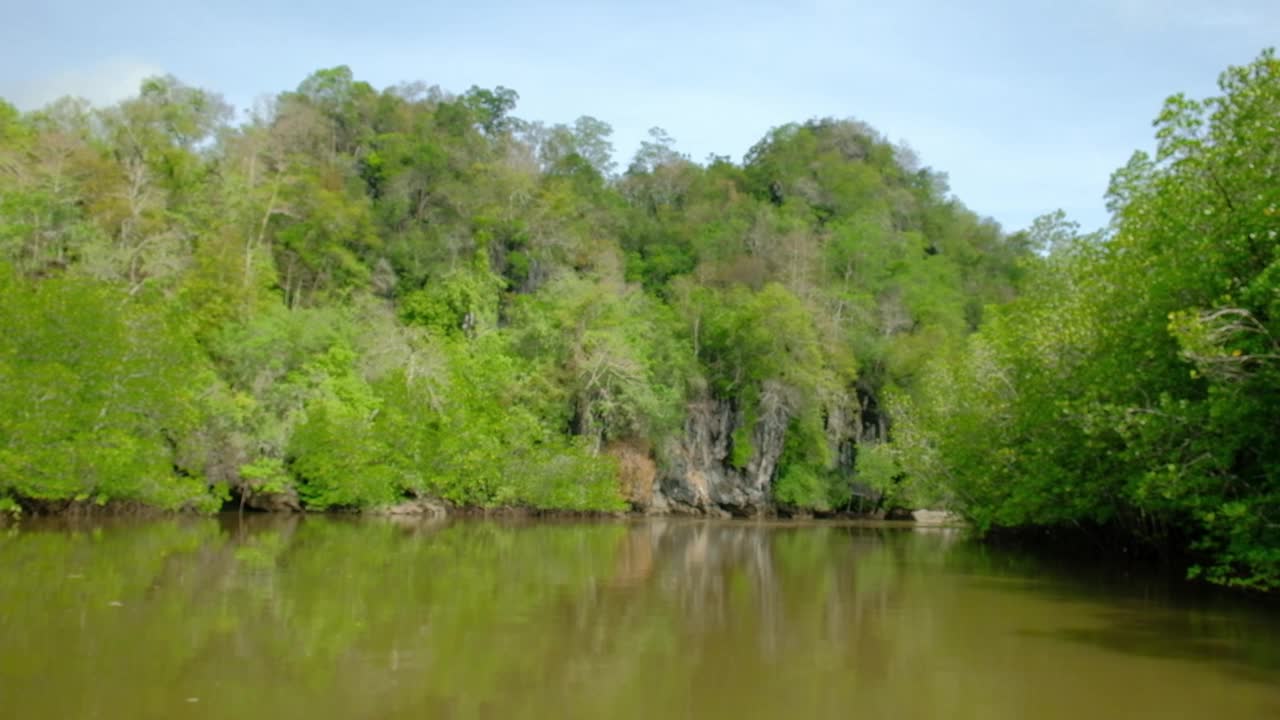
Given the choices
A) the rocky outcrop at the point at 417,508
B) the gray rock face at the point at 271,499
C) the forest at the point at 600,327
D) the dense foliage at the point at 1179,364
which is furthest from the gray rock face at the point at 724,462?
the dense foliage at the point at 1179,364

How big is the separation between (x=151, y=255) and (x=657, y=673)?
33.0 meters

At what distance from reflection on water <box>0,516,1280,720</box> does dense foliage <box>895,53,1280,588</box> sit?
1651 mm

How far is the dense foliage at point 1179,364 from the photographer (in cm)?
1124

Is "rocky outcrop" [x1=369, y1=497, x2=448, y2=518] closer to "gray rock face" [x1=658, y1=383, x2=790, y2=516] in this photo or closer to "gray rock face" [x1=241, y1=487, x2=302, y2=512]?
"gray rock face" [x1=241, y1=487, x2=302, y2=512]

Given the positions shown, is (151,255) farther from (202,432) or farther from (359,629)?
(359,629)

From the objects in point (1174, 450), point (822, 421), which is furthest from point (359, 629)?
point (822, 421)

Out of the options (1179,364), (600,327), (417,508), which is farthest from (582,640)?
(600,327)

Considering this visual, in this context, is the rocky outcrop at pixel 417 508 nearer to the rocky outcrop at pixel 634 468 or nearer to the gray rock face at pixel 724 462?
the rocky outcrop at pixel 634 468

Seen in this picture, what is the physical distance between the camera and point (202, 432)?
27.1 m

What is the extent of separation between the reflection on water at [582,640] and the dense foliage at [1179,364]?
165 centimetres

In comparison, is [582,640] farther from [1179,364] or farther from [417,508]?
[417,508]

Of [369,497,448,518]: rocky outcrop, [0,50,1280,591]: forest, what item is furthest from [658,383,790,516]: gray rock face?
[369,497,448,518]: rocky outcrop

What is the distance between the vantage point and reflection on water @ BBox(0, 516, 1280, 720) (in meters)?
6.73

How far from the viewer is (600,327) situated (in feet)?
127
